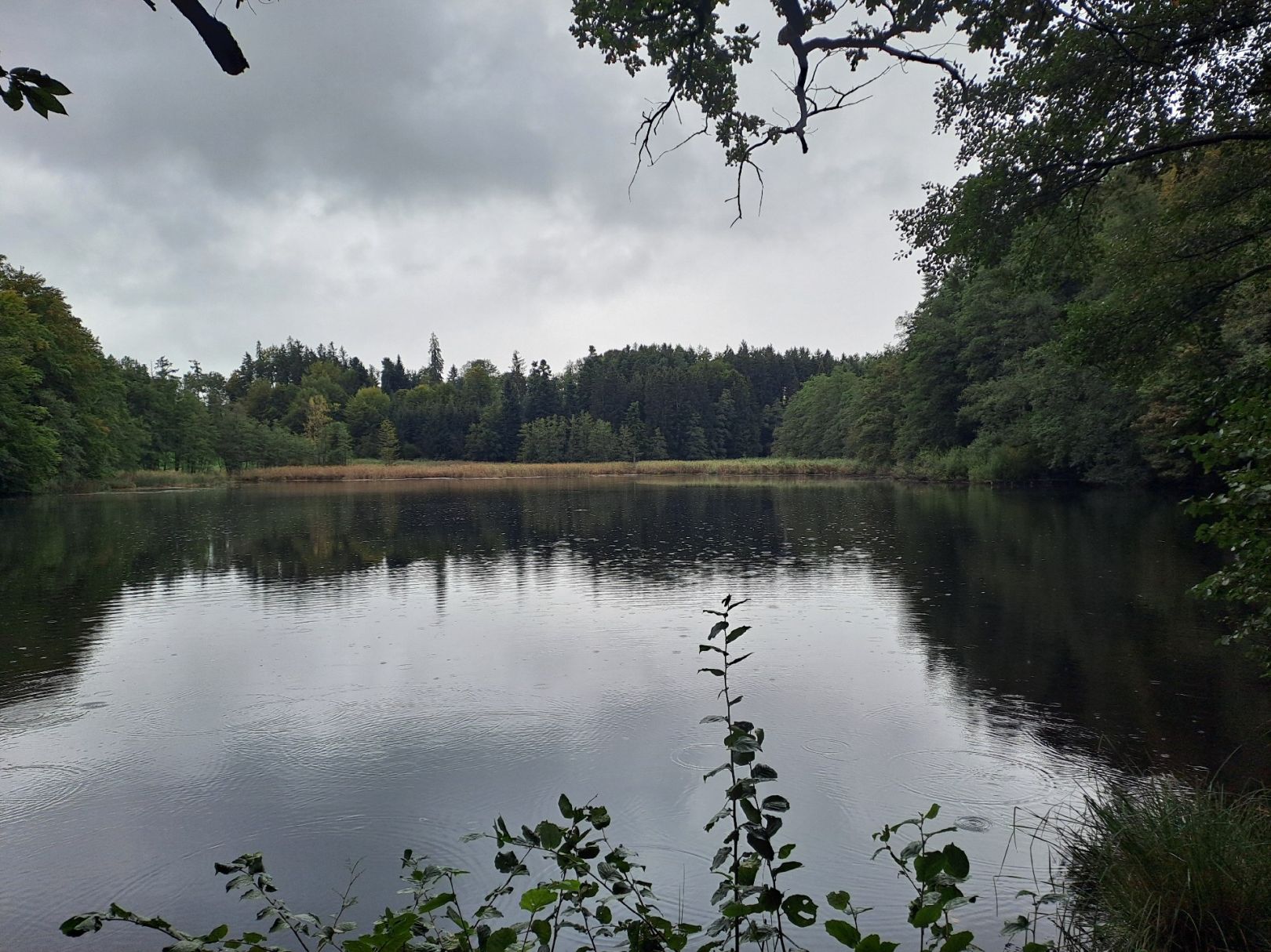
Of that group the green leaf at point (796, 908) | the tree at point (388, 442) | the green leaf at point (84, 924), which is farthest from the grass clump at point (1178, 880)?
the tree at point (388, 442)

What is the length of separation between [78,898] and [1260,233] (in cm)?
1091

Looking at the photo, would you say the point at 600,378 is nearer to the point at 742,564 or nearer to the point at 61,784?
the point at 742,564

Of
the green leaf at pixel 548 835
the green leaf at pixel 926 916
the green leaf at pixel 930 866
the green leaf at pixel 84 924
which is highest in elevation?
the green leaf at pixel 84 924

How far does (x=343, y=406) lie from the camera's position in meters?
108

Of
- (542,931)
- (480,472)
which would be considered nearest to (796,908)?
(542,931)

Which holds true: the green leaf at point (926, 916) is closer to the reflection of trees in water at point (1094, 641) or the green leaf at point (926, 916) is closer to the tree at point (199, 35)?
the tree at point (199, 35)

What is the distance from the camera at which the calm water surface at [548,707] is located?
428 centimetres

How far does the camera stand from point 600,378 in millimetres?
95562

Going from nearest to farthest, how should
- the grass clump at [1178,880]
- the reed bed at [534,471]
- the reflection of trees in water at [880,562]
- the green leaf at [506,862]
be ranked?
the green leaf at [506,862], the grass clump at [1178,880], the reflection of trees in water at [880,562], the reed bed at [534,471]

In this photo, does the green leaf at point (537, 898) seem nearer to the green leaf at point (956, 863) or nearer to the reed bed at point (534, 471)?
the green leaf at point (956, 863)

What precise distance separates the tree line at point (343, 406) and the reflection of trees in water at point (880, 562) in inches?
291

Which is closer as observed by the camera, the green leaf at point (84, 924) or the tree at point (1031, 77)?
the green leaf at point (84, 924)

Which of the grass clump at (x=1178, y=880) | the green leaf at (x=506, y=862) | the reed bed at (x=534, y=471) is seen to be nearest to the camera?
the green leaf at (x=506, y=862)

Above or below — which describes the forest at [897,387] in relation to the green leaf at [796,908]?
above
